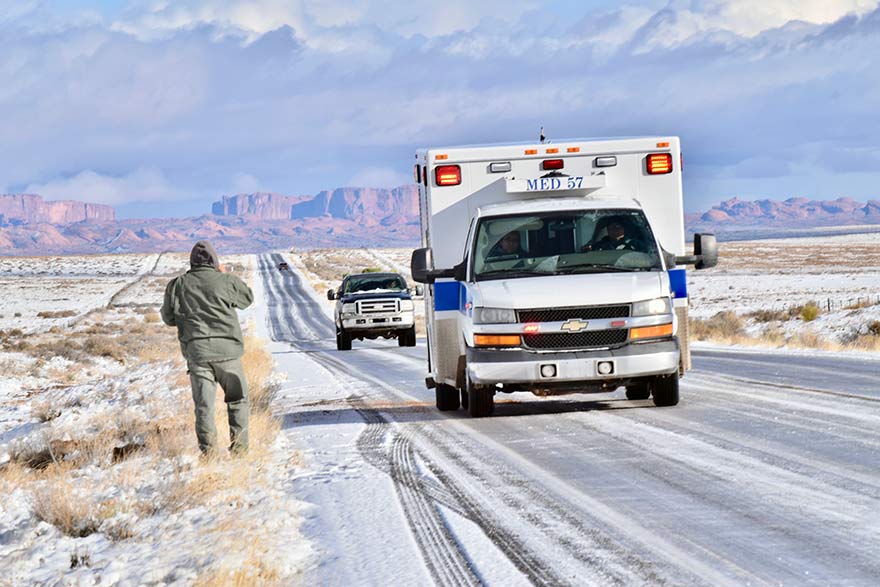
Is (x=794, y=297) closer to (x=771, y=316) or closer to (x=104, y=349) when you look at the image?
(x=771, y=316)

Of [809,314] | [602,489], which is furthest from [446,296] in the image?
[809,314]

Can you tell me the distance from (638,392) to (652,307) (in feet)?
6.73

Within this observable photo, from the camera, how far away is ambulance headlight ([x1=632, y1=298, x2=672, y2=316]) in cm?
1049

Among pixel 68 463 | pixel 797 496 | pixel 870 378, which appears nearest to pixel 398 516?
pixel 797 496

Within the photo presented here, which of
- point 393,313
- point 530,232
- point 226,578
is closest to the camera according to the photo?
point 226,578

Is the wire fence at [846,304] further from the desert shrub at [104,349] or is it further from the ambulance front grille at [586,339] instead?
the ambulance front grille at [586,339]

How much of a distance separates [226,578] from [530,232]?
22.4 feet

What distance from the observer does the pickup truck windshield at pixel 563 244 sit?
11.1 meters

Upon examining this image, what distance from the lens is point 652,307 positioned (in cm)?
1054

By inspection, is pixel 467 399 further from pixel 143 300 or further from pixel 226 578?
pixel 143 300

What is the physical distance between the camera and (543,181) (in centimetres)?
1196

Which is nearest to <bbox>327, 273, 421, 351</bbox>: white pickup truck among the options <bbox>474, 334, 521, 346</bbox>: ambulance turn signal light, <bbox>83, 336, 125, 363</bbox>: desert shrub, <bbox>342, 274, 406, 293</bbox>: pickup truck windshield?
<bbox>342, 274, 406, 293</bbox>: pickup truck windshield

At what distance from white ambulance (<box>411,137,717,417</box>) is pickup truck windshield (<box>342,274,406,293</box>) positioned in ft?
61.8

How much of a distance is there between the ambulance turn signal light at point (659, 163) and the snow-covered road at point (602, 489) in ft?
8.19
